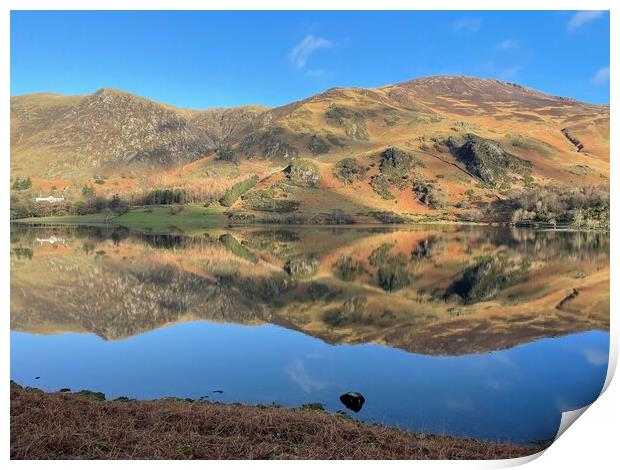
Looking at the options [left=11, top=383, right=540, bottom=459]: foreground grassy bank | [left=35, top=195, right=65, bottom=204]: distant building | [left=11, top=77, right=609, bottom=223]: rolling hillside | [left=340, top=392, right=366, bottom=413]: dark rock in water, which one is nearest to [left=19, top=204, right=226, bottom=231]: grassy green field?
[left=35, top=195, right=65, bottom=204]: distant building

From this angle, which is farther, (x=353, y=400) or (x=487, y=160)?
(x=487, y=160)

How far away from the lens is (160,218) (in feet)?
323

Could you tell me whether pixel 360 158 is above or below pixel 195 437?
above

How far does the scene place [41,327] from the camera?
18.0 m

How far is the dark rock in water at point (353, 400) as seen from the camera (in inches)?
415

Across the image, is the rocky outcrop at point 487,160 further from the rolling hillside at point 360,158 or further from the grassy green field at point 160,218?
the grassy green field at point 160,218

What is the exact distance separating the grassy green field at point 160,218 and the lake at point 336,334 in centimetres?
5463

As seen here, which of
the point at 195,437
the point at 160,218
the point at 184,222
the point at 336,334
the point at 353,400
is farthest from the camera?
the point at 160,218

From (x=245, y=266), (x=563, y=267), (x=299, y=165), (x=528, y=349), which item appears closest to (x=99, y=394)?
(x=528, y=349)

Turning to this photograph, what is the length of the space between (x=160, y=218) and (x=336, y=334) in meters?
86.7

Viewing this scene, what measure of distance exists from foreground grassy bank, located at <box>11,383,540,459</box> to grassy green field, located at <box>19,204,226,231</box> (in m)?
84.3

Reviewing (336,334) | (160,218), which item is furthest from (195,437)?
(160,218)

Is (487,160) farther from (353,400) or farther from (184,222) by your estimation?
(353,400)

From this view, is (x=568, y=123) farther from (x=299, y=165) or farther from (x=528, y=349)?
(x=528, y=349)
